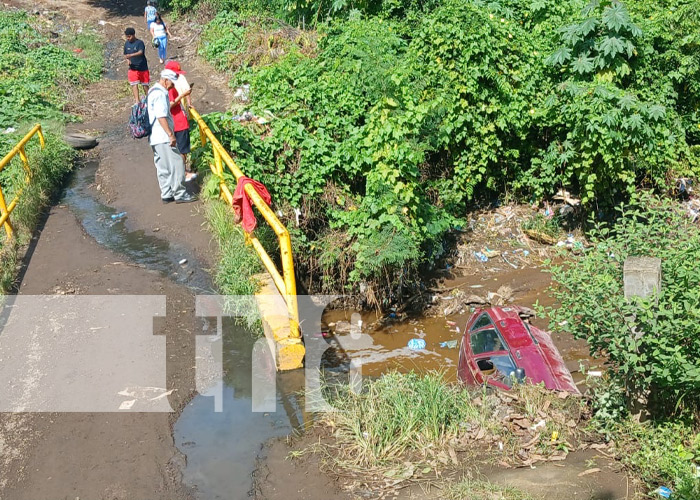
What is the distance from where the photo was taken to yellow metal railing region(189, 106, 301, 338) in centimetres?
659

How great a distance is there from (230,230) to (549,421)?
15.3ft

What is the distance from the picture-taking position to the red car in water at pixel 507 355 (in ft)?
25.5

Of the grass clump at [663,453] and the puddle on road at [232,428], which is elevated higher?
the grass clump at [663,453]

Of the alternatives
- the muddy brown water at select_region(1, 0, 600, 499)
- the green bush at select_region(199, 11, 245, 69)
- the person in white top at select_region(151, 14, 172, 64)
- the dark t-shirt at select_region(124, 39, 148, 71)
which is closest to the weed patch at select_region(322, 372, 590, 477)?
the muddy brown water at select_region(1, 0, 600, 499)

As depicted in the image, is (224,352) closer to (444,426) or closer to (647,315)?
(444,426)

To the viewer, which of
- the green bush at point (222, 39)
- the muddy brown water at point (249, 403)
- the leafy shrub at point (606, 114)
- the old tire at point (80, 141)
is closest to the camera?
the muddy brown water at point (249, 403)

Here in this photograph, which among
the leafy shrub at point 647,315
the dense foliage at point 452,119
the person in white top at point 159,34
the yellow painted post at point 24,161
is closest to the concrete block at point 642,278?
the leafy shrub at point 647,315

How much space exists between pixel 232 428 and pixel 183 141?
5090 millimetres

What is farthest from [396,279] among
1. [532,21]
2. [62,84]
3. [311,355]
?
[62,84]

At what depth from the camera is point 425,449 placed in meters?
5.62

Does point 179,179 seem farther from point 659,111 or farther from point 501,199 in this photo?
point 659,111

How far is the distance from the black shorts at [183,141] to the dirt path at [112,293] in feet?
2.65

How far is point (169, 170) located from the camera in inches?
389

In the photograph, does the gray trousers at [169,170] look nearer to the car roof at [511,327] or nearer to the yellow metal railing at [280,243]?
the yellow metal railing at [280,243]
